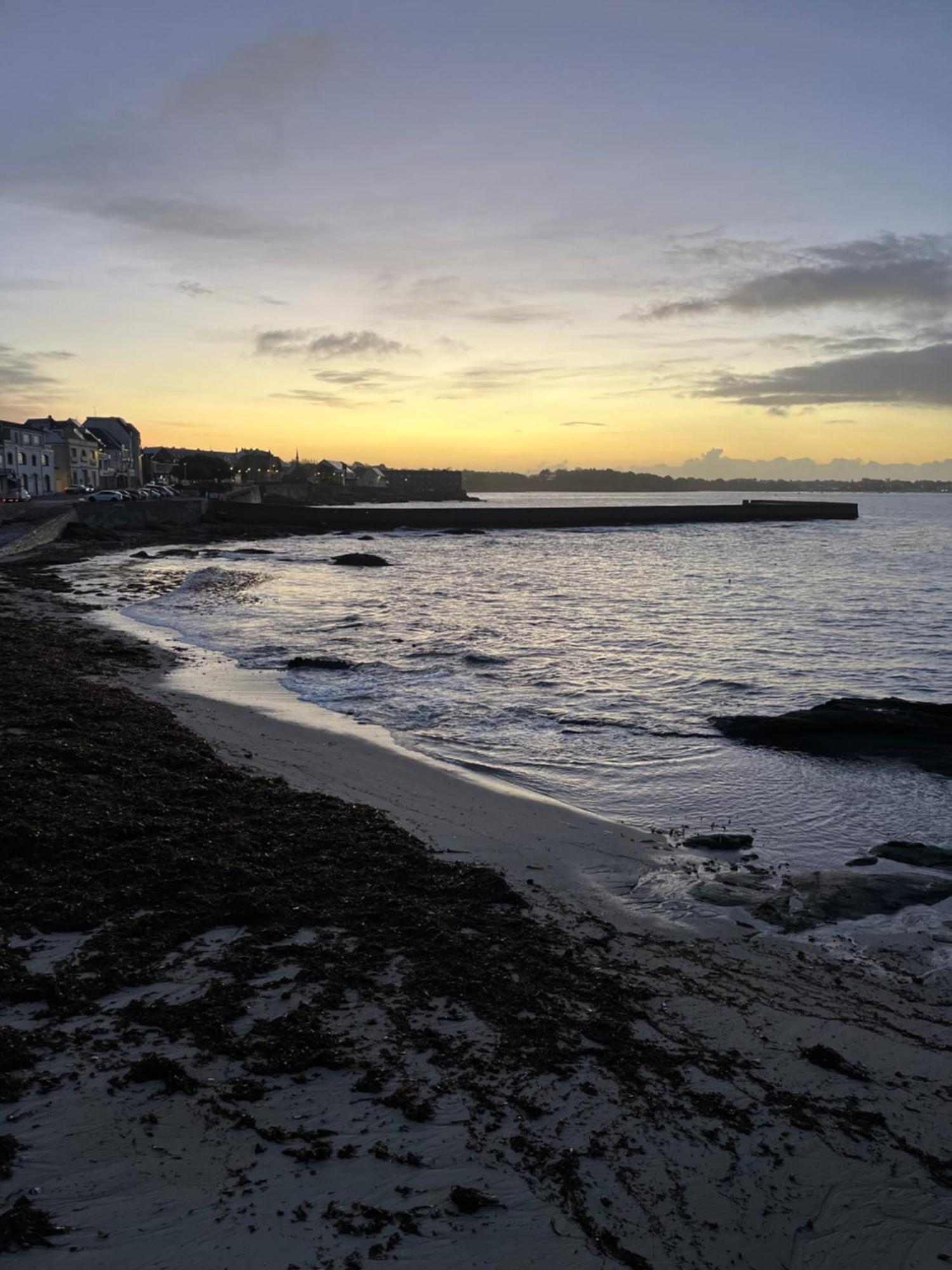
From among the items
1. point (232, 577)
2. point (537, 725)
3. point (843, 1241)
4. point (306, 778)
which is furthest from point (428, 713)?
point (232, 577)

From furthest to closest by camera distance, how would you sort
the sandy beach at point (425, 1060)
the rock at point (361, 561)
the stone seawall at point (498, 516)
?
the stone seawall at point (498, 516), the rock at point (361, 561), the sandy beach at point (425, 1060)

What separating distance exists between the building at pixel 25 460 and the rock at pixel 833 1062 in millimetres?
98306

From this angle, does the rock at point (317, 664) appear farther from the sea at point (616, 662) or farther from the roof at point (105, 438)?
the roof at point (105, 438)

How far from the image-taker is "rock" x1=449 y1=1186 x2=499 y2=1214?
11.2 feet

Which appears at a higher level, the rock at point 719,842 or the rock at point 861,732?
the rock at point 861,732

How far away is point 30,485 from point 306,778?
350 ft

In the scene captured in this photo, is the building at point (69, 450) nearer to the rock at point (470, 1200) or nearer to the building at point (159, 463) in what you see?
the building at point (159, 463)

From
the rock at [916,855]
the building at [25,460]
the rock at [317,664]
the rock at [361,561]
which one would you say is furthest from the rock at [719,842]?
the building at [25,460]

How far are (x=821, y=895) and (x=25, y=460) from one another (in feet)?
364

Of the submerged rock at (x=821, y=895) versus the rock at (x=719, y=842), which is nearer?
the submerged rock at (x=821, y=895)

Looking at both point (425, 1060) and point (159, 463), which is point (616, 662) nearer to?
point (425, 1060)

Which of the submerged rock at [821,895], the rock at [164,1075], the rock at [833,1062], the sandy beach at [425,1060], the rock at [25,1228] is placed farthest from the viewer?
the submerged rock at [821,895]

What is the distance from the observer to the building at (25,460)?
303 feet

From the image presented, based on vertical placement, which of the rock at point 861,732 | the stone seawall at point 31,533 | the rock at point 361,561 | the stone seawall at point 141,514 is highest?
the stone seawall at point 141,514
